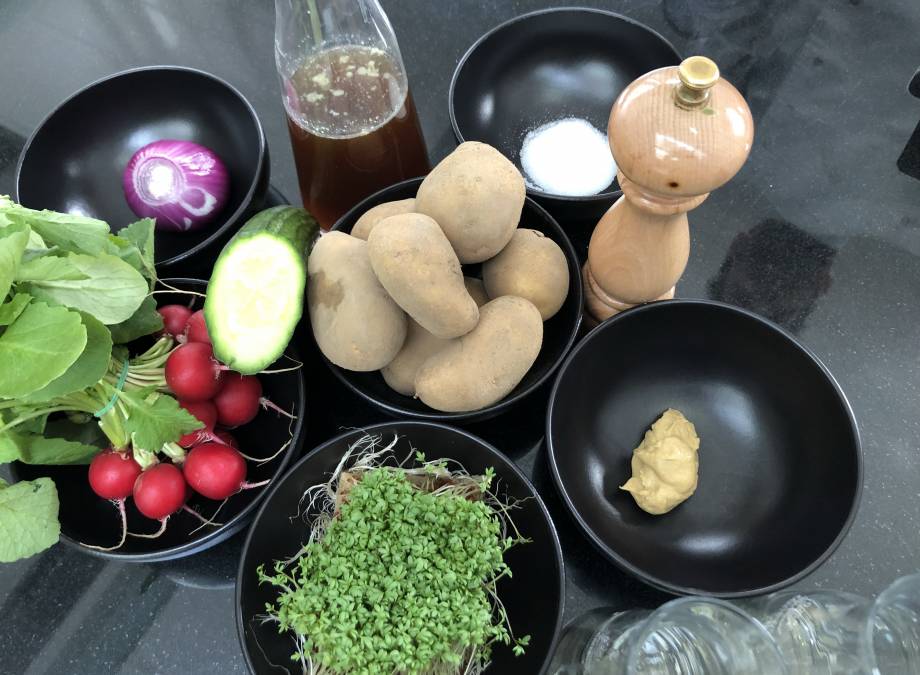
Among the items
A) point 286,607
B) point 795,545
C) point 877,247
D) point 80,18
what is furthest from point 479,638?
point 80,18

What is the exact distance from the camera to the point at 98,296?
1.72 feet

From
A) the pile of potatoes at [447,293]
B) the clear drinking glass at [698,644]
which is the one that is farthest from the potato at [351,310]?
the clear drinking glass at [698,644]

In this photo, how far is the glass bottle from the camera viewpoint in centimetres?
68

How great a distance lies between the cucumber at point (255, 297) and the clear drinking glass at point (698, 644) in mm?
359

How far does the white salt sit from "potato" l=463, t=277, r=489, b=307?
153 mm

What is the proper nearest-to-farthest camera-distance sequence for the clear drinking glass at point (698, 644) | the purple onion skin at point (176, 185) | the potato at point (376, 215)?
the clear drinking glass at point (698, 644) < the potato at point (376, 215) < the purple onion skin at point (176, 185)

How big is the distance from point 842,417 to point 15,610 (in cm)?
81

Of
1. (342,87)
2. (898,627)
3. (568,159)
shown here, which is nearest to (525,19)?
(568,159)

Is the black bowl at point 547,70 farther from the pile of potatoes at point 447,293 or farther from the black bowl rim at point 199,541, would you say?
the black bowl rim at point 199,541

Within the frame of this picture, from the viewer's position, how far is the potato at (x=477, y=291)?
68cm

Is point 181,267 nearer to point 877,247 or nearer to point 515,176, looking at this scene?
point 515,176

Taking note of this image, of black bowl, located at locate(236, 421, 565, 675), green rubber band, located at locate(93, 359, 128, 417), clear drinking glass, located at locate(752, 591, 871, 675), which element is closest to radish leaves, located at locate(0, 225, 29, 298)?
green rubber band, located at locate(93, 359, 128, 417)

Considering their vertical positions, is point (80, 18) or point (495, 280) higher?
point (80, 18)

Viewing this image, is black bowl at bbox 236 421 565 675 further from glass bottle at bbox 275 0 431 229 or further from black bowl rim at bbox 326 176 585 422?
glass bottle at bbox 275 0 431 229
